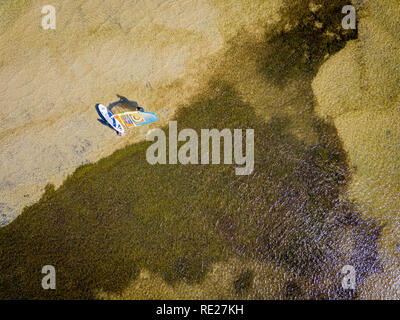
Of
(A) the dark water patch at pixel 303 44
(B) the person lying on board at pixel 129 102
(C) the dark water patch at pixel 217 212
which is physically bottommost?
(C) the dark water patch at pixel 217 212

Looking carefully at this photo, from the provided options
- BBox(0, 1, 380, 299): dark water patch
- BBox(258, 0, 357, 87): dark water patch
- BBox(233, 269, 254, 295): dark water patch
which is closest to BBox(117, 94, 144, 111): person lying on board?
BBox(0, 1, 380, 299): dark water patch

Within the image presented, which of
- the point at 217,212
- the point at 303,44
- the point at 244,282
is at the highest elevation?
the point at 303,44

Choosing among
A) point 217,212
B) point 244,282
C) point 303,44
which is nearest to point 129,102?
point 217,212

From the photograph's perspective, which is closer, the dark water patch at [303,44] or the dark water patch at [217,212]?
the dark water patch at [217,212]

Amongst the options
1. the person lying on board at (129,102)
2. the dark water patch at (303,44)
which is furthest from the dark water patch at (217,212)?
the person lying on board at (129,102)

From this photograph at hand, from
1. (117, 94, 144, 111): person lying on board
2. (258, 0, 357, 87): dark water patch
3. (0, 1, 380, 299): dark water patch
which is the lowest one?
(0, 1, 380, 299): dark water patch

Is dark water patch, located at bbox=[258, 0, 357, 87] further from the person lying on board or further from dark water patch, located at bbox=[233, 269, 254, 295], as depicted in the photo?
dark water patch, located at bbox=[233, 269, 254, 295]

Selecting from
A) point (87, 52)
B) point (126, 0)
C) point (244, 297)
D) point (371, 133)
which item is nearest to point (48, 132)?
point (87, 52)

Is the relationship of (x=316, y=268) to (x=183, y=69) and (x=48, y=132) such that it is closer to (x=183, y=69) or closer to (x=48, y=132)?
(x=183, y=69)

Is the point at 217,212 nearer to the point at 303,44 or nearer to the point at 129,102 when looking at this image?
the point at 129,102

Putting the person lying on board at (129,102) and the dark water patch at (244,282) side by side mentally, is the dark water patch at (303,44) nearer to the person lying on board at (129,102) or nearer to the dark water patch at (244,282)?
the person lying on board at (129,102)
